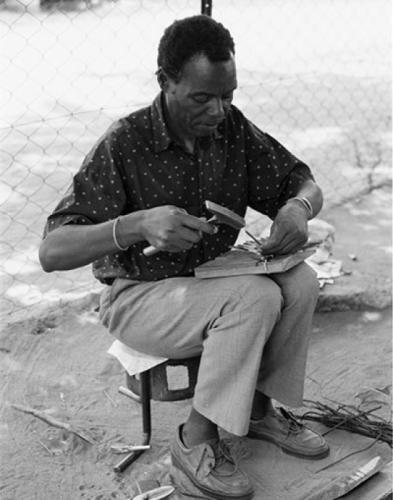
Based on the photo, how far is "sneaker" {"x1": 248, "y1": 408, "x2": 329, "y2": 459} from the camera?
2934 mm

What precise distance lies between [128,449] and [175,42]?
1.44 metres

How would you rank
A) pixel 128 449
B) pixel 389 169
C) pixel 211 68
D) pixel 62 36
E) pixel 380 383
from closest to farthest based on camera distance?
pixel 211 68
pixel 128 449
pixel 380 383
pixel 389 169
pixel 62 36

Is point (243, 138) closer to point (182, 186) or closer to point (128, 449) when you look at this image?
point (182, 186)

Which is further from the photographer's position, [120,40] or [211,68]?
[120,40]

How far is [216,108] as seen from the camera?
2.54m

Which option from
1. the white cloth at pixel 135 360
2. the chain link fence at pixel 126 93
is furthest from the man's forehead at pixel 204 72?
the chain link fence at pixel 126 93

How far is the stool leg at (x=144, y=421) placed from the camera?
2820mm

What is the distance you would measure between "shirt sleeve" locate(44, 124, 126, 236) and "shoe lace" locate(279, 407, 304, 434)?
101cm

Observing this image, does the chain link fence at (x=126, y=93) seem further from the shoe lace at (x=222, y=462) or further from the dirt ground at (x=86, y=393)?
the shoe lace at (x=222, y=462)

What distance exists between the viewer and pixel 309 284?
2.73m

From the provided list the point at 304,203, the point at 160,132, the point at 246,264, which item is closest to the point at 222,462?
the point at 246,264

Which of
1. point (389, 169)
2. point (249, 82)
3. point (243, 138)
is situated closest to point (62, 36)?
point (249, 82)

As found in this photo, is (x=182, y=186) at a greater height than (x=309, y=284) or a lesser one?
greater

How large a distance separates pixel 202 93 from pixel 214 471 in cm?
123
